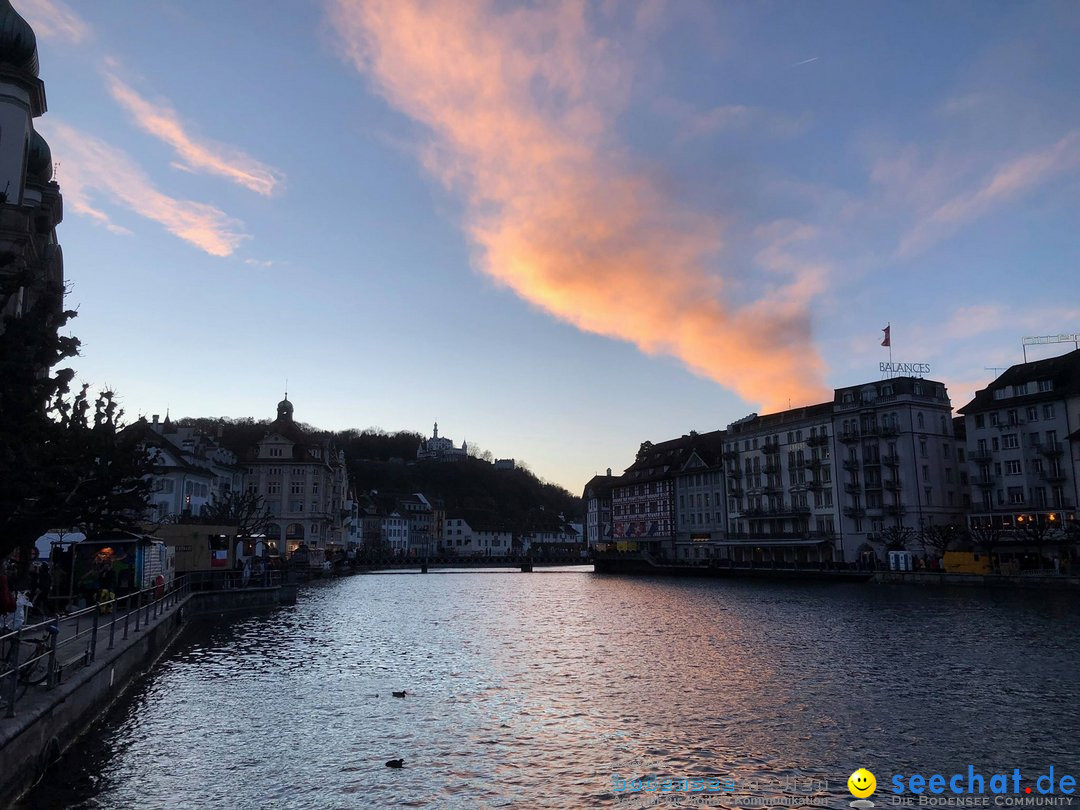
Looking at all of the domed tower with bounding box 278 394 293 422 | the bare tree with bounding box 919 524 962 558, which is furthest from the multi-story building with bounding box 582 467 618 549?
the bare tree with bounding box 919 524 962 558

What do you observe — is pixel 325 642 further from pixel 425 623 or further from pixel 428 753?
pixel 428 753

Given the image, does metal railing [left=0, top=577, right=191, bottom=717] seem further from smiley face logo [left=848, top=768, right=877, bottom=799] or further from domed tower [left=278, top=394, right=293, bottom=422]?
domed tower [left=278, top=394, right=293, bottom=422]

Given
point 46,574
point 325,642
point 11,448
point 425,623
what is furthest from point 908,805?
point 425,623

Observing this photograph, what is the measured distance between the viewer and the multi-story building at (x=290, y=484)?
4887 inches

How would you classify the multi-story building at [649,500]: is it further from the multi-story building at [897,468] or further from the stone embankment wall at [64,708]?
the stone embankment wall at [64,708]

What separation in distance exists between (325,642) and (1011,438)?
84.9 metres

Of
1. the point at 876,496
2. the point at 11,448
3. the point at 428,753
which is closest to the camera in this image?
the point at 428,753

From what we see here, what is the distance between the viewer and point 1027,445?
90188 mm

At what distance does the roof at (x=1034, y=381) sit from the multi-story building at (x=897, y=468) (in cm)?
562

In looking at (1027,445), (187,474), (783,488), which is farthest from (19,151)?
(783,488)

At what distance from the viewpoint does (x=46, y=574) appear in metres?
33.9

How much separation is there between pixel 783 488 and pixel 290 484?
7693 cm

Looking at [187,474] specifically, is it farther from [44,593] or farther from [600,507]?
[600,507]

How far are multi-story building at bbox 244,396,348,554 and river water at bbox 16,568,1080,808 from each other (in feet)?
268
